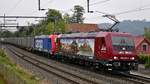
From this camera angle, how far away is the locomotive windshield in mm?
28828

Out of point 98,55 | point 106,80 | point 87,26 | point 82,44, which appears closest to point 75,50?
point 82,44

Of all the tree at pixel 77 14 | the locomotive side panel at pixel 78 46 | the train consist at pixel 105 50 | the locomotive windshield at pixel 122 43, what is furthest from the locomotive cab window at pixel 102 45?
the tree at pixel 77 14

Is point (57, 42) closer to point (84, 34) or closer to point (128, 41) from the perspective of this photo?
point (84, 34)

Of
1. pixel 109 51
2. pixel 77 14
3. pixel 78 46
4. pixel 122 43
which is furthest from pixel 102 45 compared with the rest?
pixel 77 14

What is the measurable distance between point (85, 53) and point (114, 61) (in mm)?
5699

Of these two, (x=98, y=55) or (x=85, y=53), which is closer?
(x=98, y=55)

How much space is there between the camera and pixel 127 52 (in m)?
28.8

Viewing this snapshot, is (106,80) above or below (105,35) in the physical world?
below

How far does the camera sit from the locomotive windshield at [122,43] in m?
28.8

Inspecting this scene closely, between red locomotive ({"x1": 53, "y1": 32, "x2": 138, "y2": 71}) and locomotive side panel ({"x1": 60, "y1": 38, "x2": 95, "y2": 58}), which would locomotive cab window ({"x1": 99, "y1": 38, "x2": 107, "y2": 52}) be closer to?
red locomotive ({"x1": 53, "y1": 32, "x2": 138, "y2": 71})

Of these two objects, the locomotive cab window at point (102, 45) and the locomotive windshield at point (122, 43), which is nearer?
the locomotive windshield at point (122, 43)

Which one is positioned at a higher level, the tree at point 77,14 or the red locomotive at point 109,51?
the tree at point 77,14

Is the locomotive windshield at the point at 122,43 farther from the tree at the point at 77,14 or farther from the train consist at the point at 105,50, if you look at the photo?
the tree at the point at 77,14

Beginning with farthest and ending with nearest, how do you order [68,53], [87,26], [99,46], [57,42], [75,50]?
[87,26]
[57,42]
[68,53]
[75,50]
[99,46]
